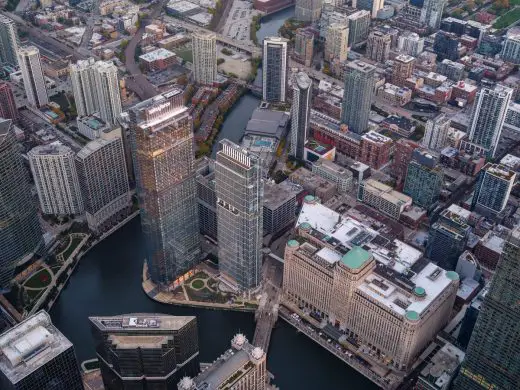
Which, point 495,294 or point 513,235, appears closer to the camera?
point 513,235

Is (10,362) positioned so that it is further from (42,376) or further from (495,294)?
(495,294)

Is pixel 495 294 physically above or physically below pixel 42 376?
above

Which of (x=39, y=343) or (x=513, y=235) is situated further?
(x=39, y=343)

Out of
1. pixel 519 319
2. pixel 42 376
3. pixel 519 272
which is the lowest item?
pixel 42 376

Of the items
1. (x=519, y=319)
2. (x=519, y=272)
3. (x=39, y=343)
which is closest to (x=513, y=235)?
(x=519, y=272)

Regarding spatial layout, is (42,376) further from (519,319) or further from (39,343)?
(519,319)

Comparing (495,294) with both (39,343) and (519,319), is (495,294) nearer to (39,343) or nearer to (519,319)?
(519,319)

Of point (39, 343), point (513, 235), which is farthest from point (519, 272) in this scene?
point (39, 343)

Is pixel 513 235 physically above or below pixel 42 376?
above

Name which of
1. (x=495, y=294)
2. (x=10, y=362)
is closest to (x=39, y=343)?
(x=10, y=362)
